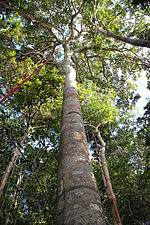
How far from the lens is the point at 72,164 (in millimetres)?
1241

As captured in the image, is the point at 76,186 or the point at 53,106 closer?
the point at 76,186

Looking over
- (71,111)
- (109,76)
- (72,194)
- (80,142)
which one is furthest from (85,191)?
A: (109,76)

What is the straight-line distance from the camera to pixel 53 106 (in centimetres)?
605

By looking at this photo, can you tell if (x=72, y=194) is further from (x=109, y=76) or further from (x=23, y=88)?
(x=109, y=76)

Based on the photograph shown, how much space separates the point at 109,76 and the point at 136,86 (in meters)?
Answer: 2.17

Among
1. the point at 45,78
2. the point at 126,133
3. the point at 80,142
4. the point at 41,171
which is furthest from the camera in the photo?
the point at 126,133

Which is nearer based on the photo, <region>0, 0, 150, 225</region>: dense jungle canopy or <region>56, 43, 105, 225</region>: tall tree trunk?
<region>56, 43, 105, 225</region>: tall tree trunk

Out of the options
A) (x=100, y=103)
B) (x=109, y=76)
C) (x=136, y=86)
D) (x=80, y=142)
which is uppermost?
(x=109, y=76)

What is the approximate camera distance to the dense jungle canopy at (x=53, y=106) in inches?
180

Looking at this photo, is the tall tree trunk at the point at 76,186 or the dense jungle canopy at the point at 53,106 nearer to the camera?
the tall tree trunk at the point at 76,186

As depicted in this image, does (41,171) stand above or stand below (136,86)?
below

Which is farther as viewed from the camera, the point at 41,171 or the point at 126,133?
the point at 126,133

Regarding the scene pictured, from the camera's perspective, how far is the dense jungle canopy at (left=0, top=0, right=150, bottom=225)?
15.0 ft

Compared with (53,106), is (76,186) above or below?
below
